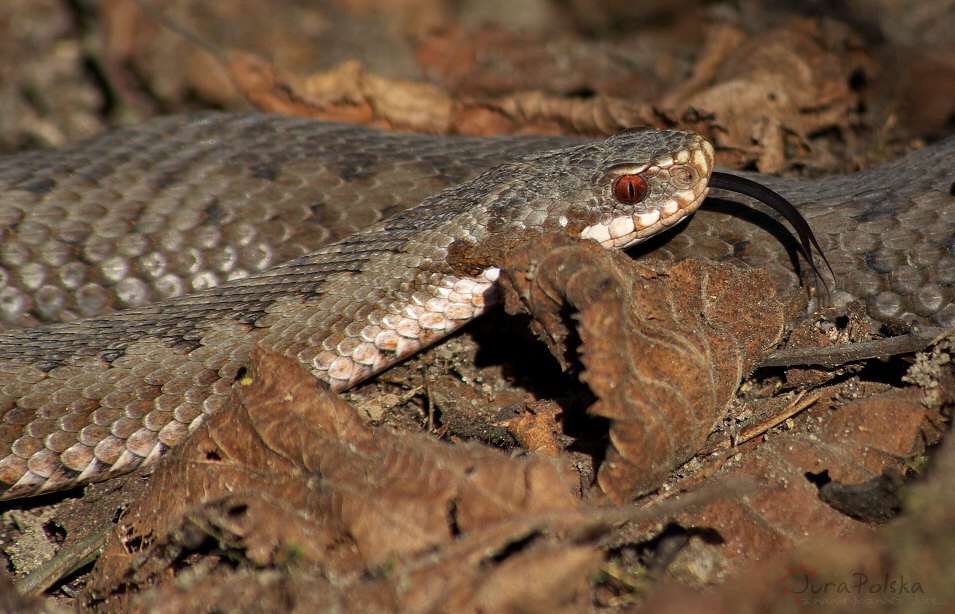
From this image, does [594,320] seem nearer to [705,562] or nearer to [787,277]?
[705,562]

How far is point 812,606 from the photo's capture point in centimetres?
200

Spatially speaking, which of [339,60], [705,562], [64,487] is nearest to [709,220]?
[705,562]

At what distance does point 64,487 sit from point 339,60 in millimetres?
5380

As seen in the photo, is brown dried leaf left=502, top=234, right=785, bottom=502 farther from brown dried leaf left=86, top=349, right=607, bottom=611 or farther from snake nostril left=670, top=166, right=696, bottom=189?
snake nostril left=670, top=166, right=696, bottom=189

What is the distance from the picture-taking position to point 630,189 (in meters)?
3.53

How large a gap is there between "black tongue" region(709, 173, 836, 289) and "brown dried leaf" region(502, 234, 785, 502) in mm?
395

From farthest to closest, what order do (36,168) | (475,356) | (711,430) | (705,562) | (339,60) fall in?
(339,60), (36,168), (475,356), (711,430), (705,562)

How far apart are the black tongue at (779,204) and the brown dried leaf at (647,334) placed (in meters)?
0.40

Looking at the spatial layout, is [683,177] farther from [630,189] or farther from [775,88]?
[775,88]

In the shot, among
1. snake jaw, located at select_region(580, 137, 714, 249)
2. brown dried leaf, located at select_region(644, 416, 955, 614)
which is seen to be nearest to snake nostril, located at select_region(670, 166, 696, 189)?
snake jaw, located at select_region(580, 137, 714, 249)

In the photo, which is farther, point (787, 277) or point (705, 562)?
point (787, 277)

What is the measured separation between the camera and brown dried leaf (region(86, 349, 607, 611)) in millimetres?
1964

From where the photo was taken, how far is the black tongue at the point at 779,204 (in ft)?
10.8

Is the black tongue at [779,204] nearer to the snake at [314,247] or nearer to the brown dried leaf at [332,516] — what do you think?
the snake at [314,247]
